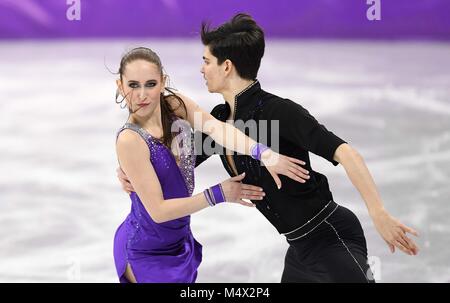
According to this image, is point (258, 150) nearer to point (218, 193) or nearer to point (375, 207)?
point (218, 193)

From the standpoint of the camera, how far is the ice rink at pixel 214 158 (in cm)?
399

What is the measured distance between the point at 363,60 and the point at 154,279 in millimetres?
4590

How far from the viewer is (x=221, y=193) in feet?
9.32

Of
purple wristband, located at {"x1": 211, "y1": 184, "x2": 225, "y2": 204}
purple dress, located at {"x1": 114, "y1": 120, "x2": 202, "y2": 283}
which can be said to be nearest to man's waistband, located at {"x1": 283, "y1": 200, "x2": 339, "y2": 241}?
purple wristband, located at {"x1": 211, "y1": 184, "x2": 225, "y2": 204}

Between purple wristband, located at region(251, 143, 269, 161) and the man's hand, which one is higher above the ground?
purple wristband, located at region(251, 143, 269, 161)

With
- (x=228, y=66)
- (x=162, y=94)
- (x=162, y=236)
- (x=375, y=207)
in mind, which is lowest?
(x=162, y=236)

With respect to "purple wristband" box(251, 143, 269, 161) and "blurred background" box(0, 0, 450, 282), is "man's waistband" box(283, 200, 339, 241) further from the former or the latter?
"blurred background" box(0, 0, 450, 282)

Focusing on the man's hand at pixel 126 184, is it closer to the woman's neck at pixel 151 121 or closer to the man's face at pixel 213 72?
the woman's neck at pixel 151 121

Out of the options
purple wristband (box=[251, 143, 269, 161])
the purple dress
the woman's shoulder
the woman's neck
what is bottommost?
the purple dress

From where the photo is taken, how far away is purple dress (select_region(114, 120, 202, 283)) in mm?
2912

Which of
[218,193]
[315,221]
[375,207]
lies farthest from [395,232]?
[218,193]

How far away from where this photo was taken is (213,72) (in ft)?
10.2

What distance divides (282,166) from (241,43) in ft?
2.03

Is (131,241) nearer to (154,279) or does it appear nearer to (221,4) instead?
(154,279)
